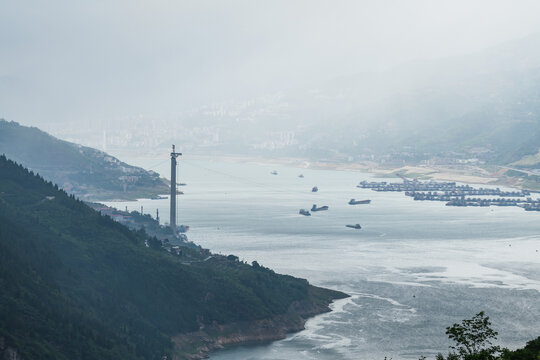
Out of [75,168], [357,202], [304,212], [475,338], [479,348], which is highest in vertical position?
[75,168]

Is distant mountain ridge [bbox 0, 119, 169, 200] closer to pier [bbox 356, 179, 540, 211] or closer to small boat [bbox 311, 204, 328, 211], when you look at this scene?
small boat [bbox 311, 204, 328, 211]

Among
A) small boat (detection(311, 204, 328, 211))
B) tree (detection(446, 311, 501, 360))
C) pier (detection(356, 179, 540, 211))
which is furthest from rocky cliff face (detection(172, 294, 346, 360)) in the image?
pier (detection(356, 179, 540, 211))

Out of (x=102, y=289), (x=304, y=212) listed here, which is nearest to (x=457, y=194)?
(x=304, y=212)

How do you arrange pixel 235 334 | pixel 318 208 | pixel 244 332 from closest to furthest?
pixel 235 334 < pixel 244 332 < pixel 318 208

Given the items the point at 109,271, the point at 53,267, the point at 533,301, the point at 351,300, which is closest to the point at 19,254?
the point at 53,267

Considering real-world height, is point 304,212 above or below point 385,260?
above

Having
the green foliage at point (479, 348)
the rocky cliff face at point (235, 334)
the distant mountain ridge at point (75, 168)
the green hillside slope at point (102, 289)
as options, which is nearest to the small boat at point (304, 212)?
the distant mountain ridge at point (75, 168)

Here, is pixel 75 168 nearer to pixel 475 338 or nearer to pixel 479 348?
pixel 479 348

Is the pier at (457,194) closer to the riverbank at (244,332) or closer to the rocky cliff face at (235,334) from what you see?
the riverbank at (244,332)
